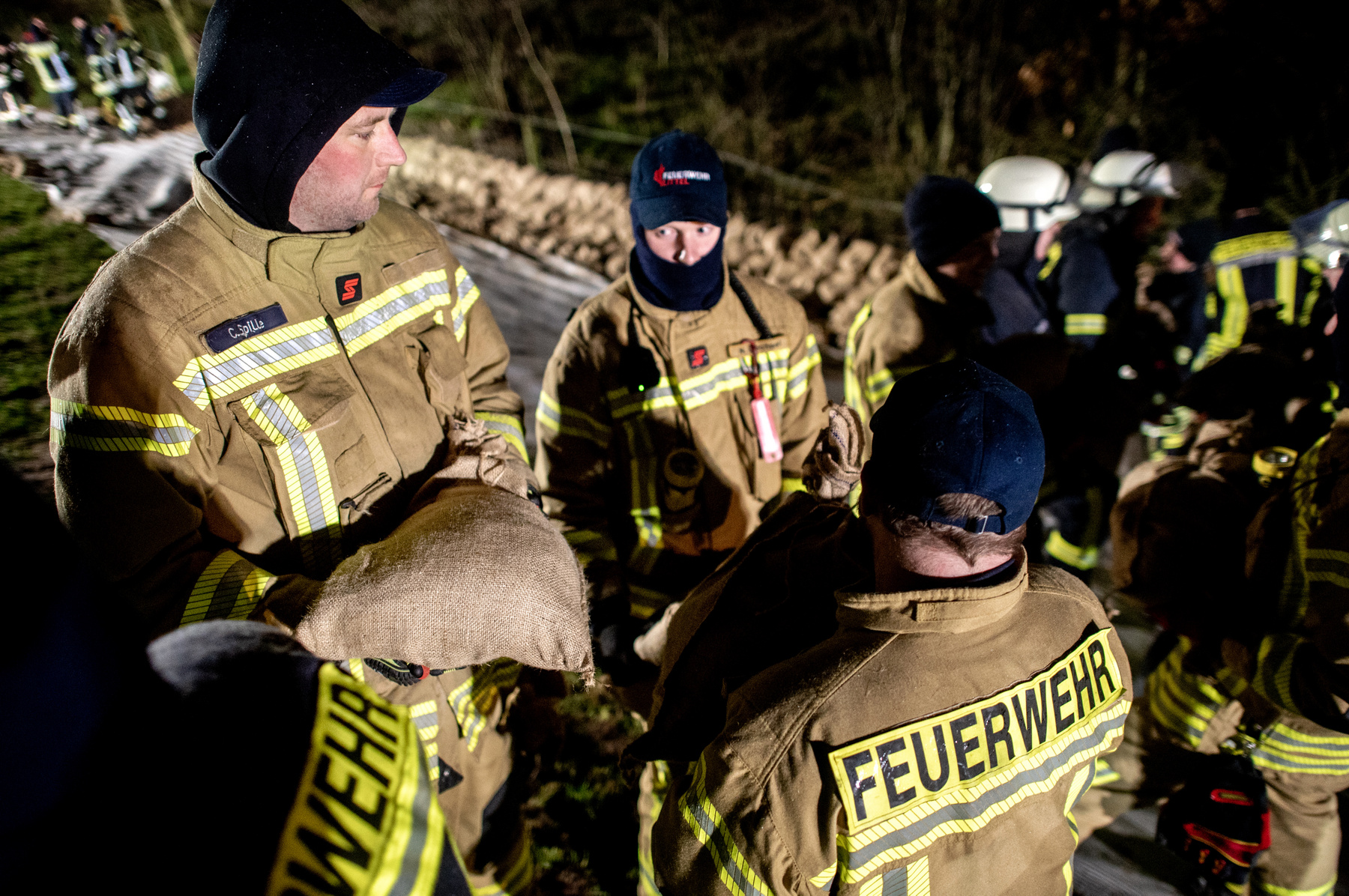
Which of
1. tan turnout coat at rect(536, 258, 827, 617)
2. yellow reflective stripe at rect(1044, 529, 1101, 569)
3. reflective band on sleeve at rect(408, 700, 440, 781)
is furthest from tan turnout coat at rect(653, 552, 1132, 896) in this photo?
yellow reflective stripe at rect(1044, 529, 1101, 569)

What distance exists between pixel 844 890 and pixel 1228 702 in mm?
1883

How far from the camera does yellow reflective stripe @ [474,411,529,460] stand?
204cm

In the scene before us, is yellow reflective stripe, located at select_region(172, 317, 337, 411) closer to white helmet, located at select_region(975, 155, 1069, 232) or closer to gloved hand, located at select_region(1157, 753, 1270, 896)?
gloved hand, located at select_region(1157, 753, 1270, 896)

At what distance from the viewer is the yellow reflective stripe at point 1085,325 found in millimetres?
3566

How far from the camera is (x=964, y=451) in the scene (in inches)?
46.5

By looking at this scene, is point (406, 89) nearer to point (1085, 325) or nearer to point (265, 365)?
point (265, 365)

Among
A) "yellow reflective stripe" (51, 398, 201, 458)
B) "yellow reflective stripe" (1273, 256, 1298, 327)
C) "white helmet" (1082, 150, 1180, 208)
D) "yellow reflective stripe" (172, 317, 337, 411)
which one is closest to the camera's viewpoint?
"yellow reflective stripe" (51, 398, 201, 458)

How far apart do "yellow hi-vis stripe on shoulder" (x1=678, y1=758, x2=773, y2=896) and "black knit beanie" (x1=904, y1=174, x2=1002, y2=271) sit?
2.24 metres

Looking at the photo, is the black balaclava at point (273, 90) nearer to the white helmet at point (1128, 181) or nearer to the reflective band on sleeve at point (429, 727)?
the reflective band on sleeve at point (429, 727)

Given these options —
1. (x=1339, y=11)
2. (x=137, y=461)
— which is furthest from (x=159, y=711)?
(x=1339, y=11)

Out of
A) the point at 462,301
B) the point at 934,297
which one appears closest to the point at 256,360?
the point at 462,301

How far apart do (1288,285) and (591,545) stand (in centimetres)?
378

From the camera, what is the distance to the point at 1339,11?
28.5 feet

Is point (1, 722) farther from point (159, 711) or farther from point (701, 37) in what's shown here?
point (701, 37)
